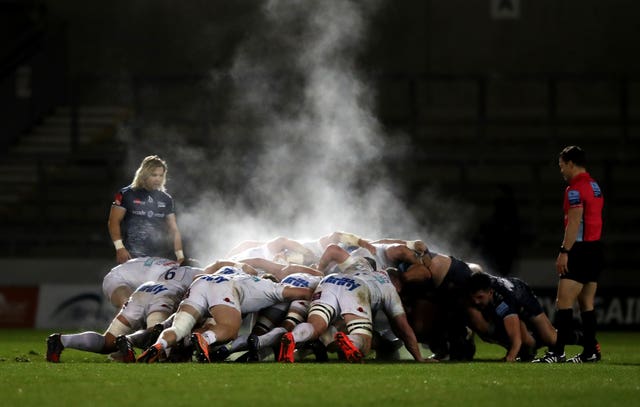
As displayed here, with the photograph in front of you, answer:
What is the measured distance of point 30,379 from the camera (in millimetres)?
9602

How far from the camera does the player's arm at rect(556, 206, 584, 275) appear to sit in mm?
11617

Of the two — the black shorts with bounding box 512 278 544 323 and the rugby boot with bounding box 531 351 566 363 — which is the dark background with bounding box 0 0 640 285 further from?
the rugby boot with bounding box 531 351 566 363

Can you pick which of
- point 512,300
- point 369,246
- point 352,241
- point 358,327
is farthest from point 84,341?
point 512,300

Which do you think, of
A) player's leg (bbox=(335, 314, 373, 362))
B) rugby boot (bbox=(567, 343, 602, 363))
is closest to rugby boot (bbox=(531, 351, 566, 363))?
rugby boot (bbox=(567, 343, 602, 363))

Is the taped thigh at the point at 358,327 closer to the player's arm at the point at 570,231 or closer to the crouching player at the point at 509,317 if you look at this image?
the crouching player at the point at 509,317

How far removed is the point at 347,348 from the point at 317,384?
2.05m

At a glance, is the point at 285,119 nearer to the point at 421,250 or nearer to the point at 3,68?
the point at 3,68

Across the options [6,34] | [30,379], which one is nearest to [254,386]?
[30,379]

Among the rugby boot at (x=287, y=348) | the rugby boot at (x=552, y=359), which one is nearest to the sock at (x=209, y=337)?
the rugby boot at (x=287, y=348)

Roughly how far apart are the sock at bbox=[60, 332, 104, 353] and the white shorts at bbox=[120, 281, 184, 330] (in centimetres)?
47

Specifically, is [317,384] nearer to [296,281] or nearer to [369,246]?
[296,281]

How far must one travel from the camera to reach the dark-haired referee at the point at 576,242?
38.3 ft

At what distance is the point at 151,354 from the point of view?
35.7ft

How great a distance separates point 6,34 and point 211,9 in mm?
4330
